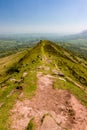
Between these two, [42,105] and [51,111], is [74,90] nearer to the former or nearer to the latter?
[42,105]

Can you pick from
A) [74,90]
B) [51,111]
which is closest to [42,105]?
[51,111]

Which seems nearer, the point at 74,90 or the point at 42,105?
the point at 42,105

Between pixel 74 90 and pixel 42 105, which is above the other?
pixel 42 105

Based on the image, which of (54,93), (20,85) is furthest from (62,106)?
(20,85)

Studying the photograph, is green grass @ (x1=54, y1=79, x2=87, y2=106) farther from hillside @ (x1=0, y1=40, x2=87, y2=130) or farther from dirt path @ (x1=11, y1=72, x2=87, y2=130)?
dirt path @ (x1=11, y1=72, x2=87, y2=130)

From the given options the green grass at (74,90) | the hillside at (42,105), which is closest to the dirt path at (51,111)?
the hillside at (42,105)

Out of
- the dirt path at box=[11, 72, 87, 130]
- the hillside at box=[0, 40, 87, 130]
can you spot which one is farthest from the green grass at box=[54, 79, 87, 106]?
the dirt path at box=[11, 72, 87, 130]

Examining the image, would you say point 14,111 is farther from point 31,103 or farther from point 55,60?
point 55,60

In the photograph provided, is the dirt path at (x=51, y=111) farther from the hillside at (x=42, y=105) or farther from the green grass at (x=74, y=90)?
the green grass at (x=74, y=90)

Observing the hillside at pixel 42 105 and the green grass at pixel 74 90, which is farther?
the green grass at pixel 74 90
